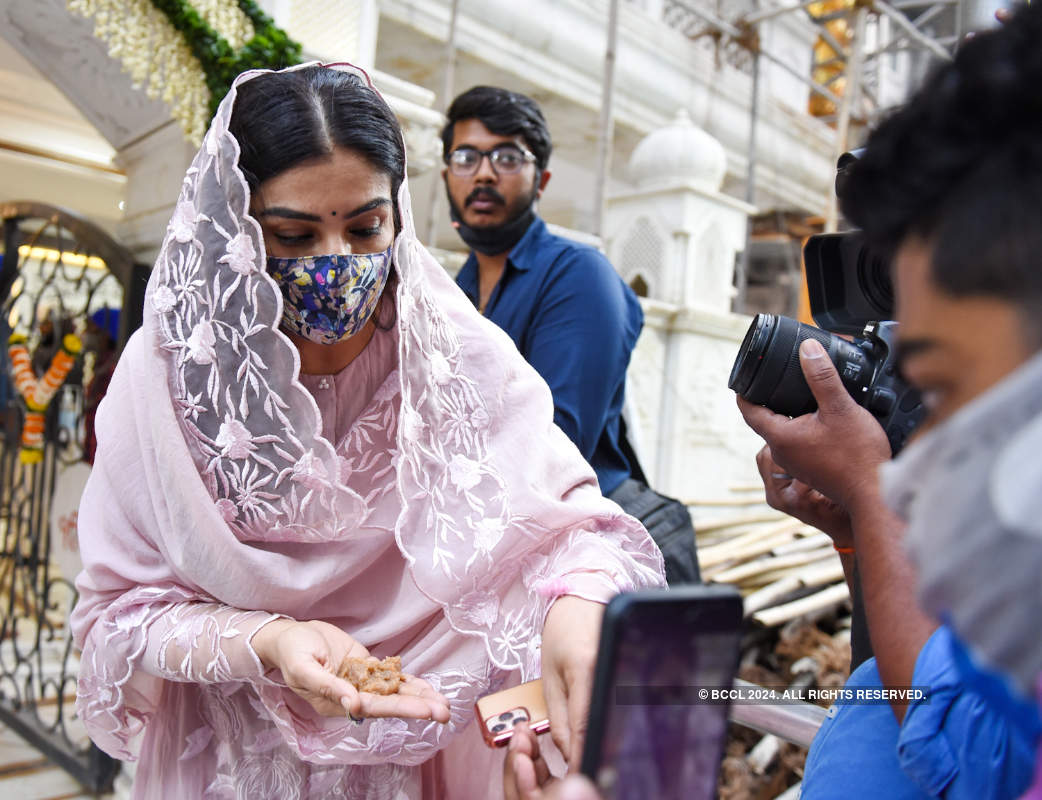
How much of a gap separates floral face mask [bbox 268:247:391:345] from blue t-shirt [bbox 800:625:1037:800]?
0.73 metres

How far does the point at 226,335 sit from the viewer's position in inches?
40.1

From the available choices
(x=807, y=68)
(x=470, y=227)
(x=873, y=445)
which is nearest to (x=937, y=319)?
(x=873, y=445)

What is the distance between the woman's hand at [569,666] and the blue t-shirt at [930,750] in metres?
0.22

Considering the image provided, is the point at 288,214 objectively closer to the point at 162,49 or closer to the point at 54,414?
the point at 162,49

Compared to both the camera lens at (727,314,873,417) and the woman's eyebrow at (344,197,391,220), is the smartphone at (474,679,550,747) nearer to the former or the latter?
the camera lens at (727,314,873,417)

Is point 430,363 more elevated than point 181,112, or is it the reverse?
point 181,112

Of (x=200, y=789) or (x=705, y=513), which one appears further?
(x=705, y=513)

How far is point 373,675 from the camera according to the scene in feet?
2.90

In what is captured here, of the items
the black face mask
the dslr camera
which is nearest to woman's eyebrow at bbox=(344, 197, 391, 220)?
the dslr camera

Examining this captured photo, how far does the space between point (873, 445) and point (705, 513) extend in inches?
151

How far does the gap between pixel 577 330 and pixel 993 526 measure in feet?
4.67

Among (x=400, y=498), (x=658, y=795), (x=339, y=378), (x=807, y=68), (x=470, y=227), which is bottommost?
(x=658, y=795)

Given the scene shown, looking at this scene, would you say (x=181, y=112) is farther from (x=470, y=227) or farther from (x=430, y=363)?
(x=430, y=363)

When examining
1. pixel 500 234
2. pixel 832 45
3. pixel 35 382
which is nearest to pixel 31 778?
pixel 35 382
